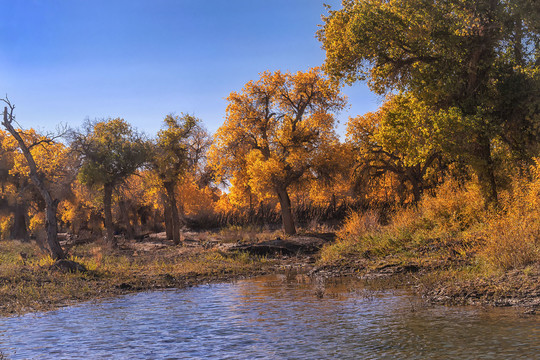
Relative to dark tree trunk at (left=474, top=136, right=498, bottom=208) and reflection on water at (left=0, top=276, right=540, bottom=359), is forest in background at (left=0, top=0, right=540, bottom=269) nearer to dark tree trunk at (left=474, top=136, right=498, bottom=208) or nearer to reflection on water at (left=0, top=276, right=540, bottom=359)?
dark tree trunk at (left=474, top=136, right=498, bottom=208)

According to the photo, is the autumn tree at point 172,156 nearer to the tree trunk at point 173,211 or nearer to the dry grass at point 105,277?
the tree trunk at point 173,211

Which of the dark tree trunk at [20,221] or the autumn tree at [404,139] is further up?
the autumn tree at [404,139]

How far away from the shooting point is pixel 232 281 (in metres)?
17.2

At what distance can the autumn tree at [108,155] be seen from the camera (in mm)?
31312

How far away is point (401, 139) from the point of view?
73.2 ft

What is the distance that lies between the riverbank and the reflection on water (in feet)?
3.30

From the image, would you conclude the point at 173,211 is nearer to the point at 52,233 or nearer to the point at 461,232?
the point at 52,233

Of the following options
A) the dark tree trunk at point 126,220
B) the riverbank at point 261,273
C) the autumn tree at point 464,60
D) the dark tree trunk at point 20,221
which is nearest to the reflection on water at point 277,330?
the riverbank at point 261,273

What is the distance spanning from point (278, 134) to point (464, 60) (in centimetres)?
1614

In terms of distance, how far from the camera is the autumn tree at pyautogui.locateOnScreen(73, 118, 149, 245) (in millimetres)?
31312

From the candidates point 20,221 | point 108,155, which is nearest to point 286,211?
point 108,155

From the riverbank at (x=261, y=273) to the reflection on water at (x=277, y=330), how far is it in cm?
101

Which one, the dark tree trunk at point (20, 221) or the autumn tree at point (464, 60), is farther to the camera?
the dark tree trunk at point (20, 221)

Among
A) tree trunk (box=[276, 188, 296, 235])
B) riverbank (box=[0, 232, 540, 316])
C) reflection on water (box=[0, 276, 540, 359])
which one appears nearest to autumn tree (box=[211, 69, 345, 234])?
tree trunk (box=[276, 188, 296, 235])
